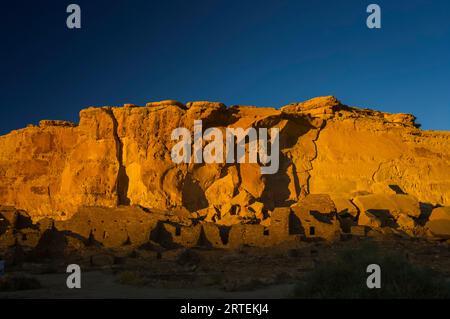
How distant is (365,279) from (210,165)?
2891 centimetres

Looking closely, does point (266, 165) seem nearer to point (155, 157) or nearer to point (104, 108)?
point (155, 157)

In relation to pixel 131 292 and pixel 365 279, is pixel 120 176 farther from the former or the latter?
pixel 365 279

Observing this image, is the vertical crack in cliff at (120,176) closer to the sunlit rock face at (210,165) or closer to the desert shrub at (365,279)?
the sunlit rock face at (210,165)

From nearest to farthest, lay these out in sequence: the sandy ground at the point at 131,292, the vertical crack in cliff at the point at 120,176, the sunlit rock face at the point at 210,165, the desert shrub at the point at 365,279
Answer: the desert shrub at the point at 365,279, the sandy ground at the point at 131,292, the sunlit rock face at the point at 210,165, the vertical crack in cliff at the point at 120,176

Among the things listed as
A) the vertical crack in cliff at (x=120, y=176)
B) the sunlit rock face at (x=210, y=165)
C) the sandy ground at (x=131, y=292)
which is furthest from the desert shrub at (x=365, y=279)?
the vertical crack in cliff at (x=120, y=176)

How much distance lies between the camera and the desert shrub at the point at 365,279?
23.6ft

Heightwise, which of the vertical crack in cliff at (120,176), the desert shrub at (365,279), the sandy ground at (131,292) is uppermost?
the vertical crack in cliff at (120,176)

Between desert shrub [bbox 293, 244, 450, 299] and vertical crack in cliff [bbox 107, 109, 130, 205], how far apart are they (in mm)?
28857

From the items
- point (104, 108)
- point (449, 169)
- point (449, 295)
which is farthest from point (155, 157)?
point (449, 295)

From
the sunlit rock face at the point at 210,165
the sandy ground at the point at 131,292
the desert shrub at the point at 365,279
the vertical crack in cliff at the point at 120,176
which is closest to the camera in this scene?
the desert shrub at the point at 365,279

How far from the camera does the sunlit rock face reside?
35.3m

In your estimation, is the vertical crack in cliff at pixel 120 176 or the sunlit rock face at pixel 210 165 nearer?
the sunlit rock face at pixel 210 165

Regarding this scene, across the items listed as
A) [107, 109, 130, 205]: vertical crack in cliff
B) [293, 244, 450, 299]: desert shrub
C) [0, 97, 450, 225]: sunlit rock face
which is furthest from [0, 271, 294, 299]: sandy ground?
[107, 109, 130, 205]: vertical crack in cliff

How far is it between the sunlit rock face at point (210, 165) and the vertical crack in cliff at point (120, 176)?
8 cm
